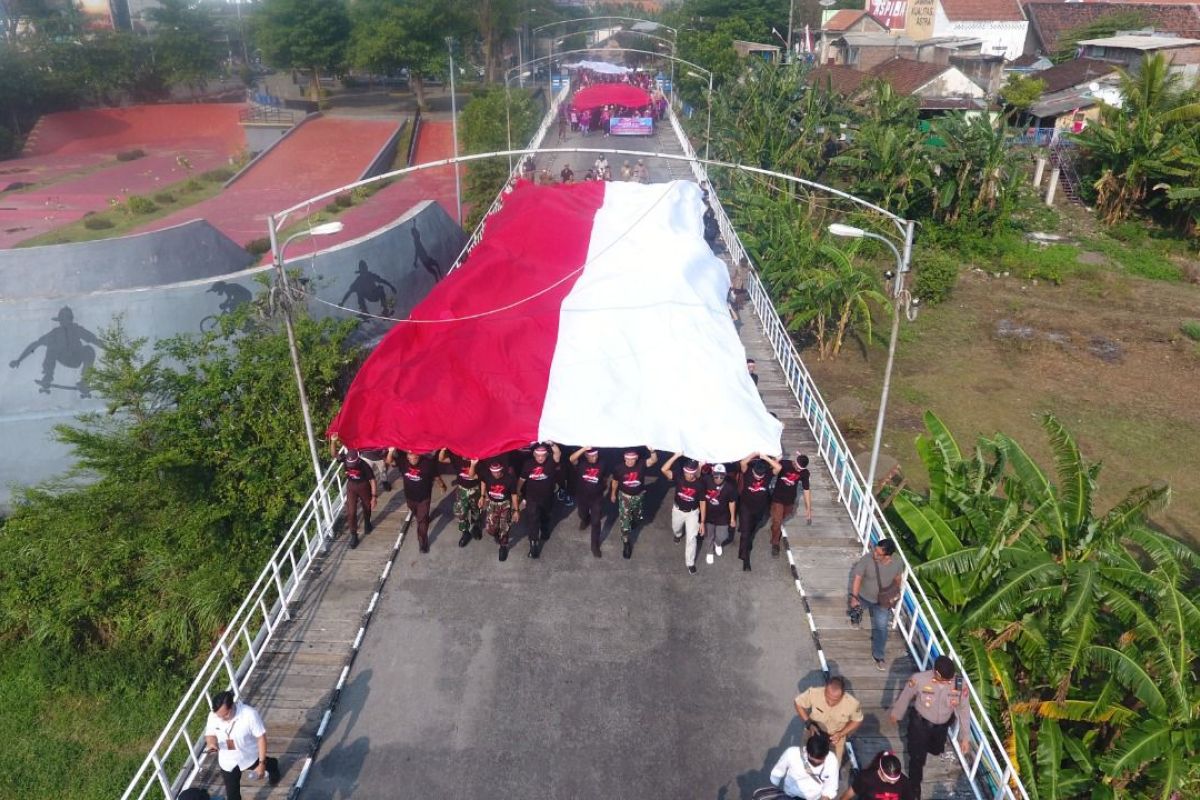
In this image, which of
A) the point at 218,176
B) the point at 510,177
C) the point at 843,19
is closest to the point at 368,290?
the point at 510,177

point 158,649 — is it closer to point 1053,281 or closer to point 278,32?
point 1053,281

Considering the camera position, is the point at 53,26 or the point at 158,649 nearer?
the point at 158,649

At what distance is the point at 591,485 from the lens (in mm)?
10758

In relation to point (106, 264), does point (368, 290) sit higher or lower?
lower

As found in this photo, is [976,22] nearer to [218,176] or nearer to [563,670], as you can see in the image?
Result: [218,176]

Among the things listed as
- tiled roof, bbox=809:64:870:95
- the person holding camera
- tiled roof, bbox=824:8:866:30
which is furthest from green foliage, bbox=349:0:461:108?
the person holding camera

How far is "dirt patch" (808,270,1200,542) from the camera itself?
18.7 m

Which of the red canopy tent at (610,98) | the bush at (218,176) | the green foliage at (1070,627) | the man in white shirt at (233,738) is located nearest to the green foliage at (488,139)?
the red canopy tent at (610,98)

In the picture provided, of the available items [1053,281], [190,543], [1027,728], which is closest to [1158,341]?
[1053,281]

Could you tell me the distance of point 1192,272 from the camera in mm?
28328

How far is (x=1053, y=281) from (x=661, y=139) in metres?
19.0

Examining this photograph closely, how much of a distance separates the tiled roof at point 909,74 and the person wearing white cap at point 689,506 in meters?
35.6

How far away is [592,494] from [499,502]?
1.20 meters

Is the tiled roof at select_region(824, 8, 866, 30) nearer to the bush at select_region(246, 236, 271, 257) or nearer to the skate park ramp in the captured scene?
the skate park ramp
